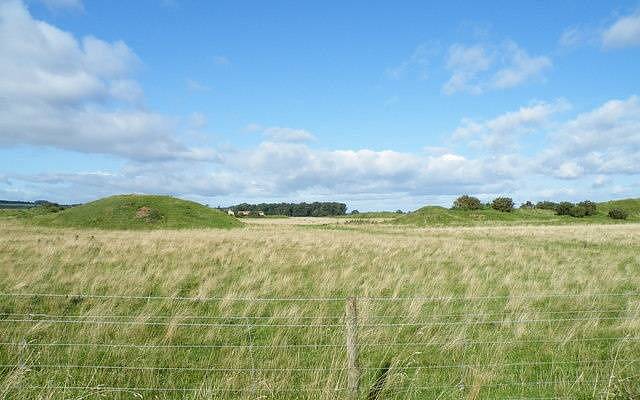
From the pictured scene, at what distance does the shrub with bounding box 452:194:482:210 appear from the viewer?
76750 millimetres

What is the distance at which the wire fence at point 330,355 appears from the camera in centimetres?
626

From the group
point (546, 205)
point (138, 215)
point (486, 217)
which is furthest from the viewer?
point (546, 205)

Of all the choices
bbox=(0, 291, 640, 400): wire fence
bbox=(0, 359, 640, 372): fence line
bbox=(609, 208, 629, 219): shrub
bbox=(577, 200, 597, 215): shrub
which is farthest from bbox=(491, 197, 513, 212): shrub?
bbox=(0, 359, 640, 372): fence line

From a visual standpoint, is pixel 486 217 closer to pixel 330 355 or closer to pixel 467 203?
pixel 467 203

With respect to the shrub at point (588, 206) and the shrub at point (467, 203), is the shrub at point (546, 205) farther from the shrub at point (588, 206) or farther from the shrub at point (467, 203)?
the shrub at point (467, 203)

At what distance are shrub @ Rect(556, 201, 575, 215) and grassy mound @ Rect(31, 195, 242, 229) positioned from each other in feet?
177

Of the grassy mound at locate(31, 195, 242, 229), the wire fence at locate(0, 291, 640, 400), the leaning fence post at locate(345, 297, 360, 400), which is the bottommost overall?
the wire fence at locate(0, 291, 640, 400)

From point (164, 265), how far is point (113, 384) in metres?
11.7

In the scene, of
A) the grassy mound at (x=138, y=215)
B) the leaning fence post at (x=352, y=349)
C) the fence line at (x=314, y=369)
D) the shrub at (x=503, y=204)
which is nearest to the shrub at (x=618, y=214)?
the shrub at (x=503, y=204)

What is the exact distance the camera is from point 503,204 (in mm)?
77250

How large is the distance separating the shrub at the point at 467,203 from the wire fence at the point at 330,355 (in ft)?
226

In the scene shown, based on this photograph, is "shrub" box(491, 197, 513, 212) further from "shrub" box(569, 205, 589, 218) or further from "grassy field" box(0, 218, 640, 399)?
"grassy field" box(0, 218, 640, 399)

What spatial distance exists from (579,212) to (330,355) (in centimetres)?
7914

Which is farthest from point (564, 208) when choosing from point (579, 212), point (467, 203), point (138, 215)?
point (138, 215)
